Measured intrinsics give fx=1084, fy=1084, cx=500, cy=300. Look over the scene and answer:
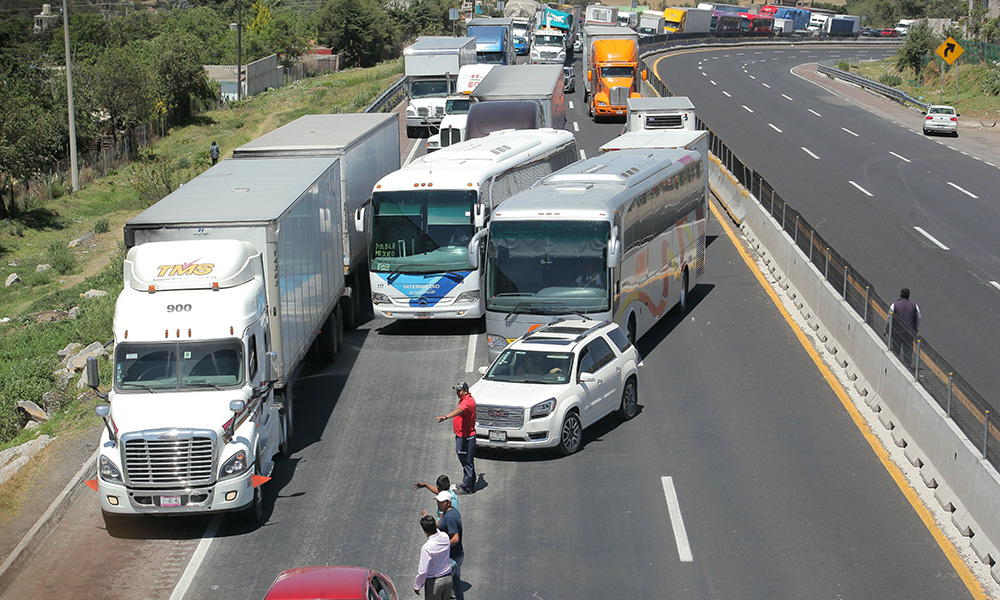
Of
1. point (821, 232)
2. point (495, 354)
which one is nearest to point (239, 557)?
point (495, 354)

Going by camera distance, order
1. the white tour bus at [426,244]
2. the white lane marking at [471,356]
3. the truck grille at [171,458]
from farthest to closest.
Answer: the white tour bus at [426,244] → the white lane marking at [471,356] → the truck grille at [171,458]

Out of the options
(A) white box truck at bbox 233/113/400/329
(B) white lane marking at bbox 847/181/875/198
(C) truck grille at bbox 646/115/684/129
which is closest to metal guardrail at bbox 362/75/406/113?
(C) truck grille at bbox 646/115/684/129

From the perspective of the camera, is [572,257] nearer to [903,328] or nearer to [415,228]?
[415,228]

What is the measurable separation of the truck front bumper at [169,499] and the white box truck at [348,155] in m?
9.81

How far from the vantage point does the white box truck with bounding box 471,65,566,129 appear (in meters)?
37.8

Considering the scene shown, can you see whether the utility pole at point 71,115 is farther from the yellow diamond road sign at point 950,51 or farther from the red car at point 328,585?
the yellow diamond road sign at point 950,51

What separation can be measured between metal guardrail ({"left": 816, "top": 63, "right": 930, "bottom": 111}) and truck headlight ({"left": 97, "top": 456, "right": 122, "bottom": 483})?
57945 millimetres

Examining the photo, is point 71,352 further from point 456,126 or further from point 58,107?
point 58,107

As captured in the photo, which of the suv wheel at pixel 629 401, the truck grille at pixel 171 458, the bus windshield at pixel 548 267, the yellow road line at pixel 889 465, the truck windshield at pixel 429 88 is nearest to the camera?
the yellow road line at pixel 889 465

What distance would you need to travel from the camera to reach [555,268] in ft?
66.1

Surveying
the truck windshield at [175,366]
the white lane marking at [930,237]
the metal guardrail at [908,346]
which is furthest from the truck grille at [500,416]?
the white lane marking at [930,237]

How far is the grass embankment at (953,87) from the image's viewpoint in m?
61.2

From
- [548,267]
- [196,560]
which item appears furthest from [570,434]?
[196,560]

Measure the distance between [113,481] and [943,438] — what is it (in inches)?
436
